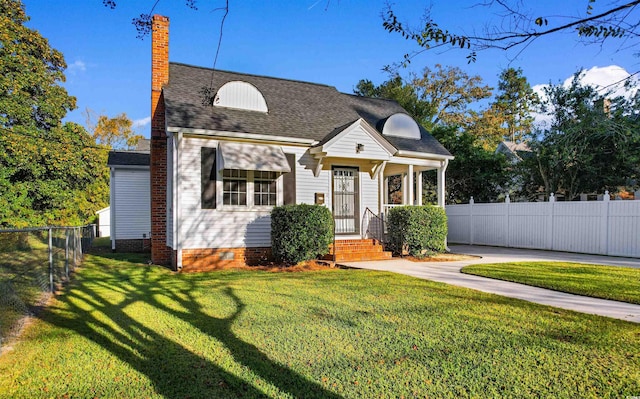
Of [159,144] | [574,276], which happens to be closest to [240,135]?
[159,144]

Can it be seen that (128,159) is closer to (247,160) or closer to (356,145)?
(247,160)

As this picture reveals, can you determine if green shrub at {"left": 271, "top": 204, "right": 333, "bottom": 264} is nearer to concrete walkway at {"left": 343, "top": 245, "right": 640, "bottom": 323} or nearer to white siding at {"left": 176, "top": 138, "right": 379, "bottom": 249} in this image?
white siding at {"left": 176, "top": 138, "right": 379, "bottom": 249}

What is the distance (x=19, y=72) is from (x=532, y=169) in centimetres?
2837

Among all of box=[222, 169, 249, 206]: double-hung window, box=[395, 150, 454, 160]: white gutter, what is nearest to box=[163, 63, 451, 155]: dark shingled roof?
box=[395, 150, 454, 160]: white gutter

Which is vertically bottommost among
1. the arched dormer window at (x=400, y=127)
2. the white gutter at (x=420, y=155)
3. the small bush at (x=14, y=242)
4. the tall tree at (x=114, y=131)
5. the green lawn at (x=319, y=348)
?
the green lawn at (x=319, y=348)

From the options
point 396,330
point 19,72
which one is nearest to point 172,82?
point 396,330

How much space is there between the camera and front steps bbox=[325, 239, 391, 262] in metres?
11.2

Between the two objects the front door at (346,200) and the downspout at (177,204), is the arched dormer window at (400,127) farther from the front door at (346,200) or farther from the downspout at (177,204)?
the downspout at (177,204)

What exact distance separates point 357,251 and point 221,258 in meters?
4.01

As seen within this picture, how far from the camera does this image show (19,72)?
856 inches

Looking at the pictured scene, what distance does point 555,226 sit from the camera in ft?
45.1

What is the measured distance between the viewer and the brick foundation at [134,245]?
16.3 metres

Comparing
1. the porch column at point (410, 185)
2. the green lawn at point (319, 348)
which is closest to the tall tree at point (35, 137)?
the green lawn at point (319, 348)

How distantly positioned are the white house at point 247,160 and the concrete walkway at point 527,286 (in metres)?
2.02
